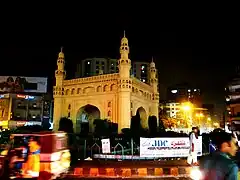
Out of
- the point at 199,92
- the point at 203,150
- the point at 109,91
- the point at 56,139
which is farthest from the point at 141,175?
the point at 199,92

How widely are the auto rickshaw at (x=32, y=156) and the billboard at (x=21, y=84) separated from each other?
7007 cm

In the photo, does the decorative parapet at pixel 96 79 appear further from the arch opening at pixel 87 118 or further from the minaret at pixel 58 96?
the arch opening at pixel 87 118

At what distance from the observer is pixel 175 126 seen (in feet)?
276

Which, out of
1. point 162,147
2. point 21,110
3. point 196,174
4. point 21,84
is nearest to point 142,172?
point 162,147

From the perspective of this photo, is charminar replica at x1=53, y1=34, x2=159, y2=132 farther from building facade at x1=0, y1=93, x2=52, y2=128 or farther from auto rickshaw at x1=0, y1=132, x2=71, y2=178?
auto rickshaw at x1=0, y1=132, x2=71, y2=178

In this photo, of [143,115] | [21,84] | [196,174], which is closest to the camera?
[196,174]

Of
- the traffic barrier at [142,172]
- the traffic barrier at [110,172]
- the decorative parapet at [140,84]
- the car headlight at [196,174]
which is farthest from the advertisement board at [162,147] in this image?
the decorative parapet at [140,84]

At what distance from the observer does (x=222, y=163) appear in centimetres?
375

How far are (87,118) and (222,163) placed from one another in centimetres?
6340

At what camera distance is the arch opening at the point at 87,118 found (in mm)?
61625

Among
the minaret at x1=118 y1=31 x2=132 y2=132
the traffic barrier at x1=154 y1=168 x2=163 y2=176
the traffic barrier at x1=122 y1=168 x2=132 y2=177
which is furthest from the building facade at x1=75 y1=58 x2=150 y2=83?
the traffic barrier at x1=154 y1=168 x2=163 y2=176

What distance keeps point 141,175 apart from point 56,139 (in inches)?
238

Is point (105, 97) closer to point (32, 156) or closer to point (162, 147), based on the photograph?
point (162, 147)

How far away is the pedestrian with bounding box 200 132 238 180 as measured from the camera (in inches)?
145
